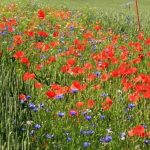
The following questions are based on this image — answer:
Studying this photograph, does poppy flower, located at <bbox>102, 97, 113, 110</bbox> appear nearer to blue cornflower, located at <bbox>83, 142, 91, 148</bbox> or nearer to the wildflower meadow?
the wildflower meadow

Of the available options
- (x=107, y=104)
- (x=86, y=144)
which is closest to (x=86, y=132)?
(x=86, y=144)

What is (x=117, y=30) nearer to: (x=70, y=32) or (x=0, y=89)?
(x=70, y=32)

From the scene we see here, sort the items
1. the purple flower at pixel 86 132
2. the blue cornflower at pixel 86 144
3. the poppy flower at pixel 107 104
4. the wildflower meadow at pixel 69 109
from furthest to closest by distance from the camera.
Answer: the poppy flower at pixel 107 104, the purple flower at pixel 86 132, the wildflower meadow at pixel 69 109, the blue cornflower at pixel 86 144

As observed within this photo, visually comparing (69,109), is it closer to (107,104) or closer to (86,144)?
(107,104)

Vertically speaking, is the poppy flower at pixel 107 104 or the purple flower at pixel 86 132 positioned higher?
the poppy flower at pixel 107 104

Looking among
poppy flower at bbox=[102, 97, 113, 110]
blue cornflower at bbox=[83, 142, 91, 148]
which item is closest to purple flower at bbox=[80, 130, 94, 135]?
blue cornflower at bbox=[83, 142, 91, 148]

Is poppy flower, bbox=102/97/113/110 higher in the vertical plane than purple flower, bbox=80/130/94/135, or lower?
higher

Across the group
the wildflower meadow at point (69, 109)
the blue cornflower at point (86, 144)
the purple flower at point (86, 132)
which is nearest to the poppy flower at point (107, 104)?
the wildflower meadow at point (69, 109)

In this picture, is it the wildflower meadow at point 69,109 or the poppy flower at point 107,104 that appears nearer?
the wildflower meadow at point 69,109

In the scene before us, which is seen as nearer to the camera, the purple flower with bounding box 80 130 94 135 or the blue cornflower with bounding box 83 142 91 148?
the blue cornflower with bounding box 83 142 91 148

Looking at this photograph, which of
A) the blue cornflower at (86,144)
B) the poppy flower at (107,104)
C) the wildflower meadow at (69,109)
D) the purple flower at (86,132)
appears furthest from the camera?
the poppy flower at (107,104)

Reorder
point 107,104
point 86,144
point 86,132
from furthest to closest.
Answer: point 107,104 < point 86,132 < point 86,144

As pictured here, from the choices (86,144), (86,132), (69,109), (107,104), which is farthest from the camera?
(69,109)

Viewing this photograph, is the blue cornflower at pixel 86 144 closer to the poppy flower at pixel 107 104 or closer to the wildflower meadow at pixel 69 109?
the wildflower meadow at pixel 69 109
